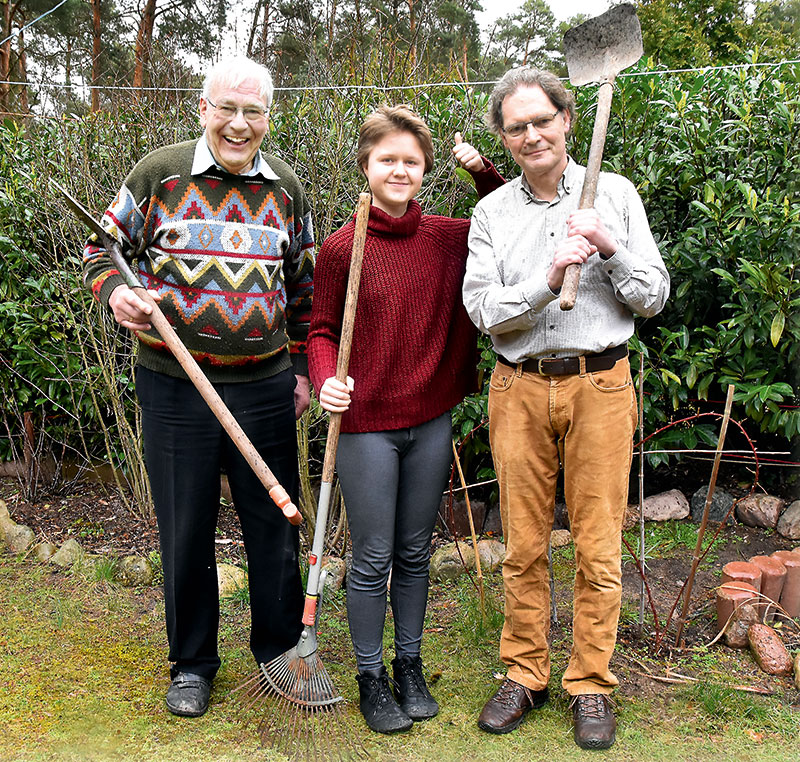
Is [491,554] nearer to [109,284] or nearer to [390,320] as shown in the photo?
[390,320]

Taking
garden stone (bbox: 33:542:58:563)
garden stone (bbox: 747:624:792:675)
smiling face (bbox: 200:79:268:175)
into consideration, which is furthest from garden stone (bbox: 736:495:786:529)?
garden stone (bbox: 33:542:58:563)

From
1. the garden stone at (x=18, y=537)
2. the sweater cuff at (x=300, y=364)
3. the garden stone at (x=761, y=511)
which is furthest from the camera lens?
the garden stone at (x=18, y=537)

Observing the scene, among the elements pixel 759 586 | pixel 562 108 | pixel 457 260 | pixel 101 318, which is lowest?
pixel 759 586

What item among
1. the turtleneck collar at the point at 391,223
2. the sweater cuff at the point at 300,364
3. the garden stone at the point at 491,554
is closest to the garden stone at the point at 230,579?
the garden stone at the point at 491,554

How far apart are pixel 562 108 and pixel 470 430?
6.33 feet

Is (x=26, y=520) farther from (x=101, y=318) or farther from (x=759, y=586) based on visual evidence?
(x=759, y=586)

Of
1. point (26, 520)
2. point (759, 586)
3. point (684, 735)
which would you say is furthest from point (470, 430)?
point (26, 520)

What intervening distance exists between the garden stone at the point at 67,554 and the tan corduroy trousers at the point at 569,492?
2445 mm

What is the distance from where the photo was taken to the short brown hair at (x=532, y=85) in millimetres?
2293

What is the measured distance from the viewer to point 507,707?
8.45 ft

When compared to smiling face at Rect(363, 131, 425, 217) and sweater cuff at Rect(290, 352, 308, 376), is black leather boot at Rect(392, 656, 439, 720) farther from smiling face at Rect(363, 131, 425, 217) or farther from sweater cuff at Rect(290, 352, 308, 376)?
smiling face at Rect(363, 131, 425, 217)

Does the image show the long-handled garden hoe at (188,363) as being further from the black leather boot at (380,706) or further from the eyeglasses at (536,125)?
the eyeglasses at (536,125)

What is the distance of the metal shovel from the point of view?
240cm

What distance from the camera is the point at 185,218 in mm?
2379
